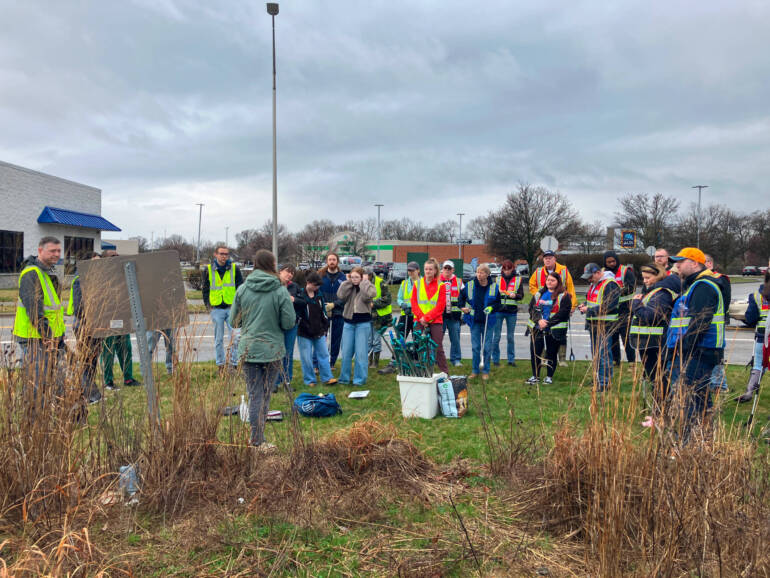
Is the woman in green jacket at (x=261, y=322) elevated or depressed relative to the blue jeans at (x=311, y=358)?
elevated

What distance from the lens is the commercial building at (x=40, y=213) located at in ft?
92.6

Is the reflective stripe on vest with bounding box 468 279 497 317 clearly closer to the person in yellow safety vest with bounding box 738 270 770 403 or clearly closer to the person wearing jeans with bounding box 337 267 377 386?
the person wearing jeans with bounding box 337 267 377 386

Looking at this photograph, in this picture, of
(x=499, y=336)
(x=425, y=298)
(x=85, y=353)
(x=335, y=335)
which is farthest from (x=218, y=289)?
(x=85, y=353)

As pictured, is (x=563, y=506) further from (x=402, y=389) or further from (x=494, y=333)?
(x=494, y=333)

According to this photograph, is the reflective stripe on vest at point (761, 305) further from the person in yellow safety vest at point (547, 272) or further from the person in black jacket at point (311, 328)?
the person in black jacket at point (311, 328)

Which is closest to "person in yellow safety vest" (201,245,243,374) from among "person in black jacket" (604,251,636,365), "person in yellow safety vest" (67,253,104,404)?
"person in yellow safety vest" (67,253,104,404)

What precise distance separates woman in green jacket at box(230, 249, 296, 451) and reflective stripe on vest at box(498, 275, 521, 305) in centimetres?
489

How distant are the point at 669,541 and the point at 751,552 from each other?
1.15 feet

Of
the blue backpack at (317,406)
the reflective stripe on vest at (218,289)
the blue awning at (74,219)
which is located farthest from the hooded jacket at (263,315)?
the blue awning at (74,219)

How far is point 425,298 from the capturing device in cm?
838

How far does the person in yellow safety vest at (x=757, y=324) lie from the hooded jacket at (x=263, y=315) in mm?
5262

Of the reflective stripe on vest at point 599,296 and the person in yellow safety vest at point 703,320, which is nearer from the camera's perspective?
the person in yellow safety vest at point 703,320

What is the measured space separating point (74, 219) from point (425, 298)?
30.1 m

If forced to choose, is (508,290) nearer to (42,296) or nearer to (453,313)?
(453,313)
